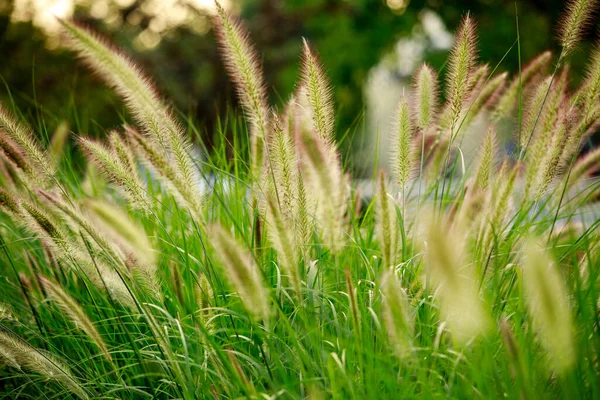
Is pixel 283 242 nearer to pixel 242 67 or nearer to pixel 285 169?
pixel 285 169

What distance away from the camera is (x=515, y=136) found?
2.45 meters

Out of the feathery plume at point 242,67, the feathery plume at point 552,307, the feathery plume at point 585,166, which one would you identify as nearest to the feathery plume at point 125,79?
the feathery plume at point 242,67

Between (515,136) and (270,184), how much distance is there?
42.7 inches

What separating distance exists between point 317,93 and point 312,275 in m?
0.57

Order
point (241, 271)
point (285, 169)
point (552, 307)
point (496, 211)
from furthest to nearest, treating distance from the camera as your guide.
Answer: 1. point (285, 169)
2. point (496, 211)
3. point (241, 271)
4. point (552, 307)

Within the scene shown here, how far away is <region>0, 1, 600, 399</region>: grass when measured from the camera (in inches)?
56.4

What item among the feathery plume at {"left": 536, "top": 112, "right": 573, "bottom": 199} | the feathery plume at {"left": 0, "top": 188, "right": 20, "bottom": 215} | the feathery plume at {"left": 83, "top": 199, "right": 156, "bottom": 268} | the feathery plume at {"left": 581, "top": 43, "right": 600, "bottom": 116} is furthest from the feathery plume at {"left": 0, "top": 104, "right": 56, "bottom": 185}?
the feathery plume at {"left": 581, "top": 43, "right": 600, "bottom": 116}

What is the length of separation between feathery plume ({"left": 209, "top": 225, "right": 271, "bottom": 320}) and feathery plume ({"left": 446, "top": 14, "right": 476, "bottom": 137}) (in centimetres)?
88

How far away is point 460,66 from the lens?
197 cm

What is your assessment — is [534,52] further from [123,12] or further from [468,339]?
[123,12]

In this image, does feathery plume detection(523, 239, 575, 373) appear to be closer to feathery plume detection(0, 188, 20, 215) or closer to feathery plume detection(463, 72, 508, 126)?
feathery plume detection(463, 72, 508, 126)

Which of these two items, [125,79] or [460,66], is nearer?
[125,79]

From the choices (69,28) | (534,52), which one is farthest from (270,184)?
(534,52)

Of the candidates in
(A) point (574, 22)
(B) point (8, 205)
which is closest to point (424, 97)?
(A) point (574, 22)
